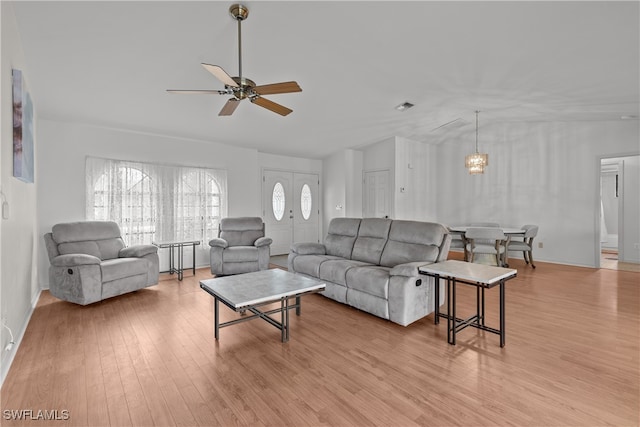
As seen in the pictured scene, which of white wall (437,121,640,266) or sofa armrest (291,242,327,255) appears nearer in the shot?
sofa armrest (291,242,327,255)

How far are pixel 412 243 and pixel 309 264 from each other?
1.37m

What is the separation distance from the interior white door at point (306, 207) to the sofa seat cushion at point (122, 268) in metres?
3.89

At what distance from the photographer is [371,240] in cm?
410

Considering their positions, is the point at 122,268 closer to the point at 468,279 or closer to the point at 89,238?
the point at 89,238

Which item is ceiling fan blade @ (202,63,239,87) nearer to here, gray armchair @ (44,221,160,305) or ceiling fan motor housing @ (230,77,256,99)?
ceiling fan motor housing @ (230,77,256,99)

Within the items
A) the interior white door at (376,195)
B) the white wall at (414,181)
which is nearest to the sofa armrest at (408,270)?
the white wall at (414,181)

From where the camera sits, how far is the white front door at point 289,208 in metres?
7.15

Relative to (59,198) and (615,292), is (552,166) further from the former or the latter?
(59,198)

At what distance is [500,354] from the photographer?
96.8 inches

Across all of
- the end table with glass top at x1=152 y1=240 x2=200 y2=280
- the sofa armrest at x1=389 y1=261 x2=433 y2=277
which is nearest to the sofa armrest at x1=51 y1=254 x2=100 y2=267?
the end table with glass top at x1=152 y1=240 x2=200 y2=280

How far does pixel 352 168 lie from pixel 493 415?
610 centimetres

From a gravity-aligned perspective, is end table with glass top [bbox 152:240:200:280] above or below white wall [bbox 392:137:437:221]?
below

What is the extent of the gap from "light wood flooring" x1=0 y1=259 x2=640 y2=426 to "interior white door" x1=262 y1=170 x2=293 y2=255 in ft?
12.2

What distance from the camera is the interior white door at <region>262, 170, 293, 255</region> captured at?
7.10m
